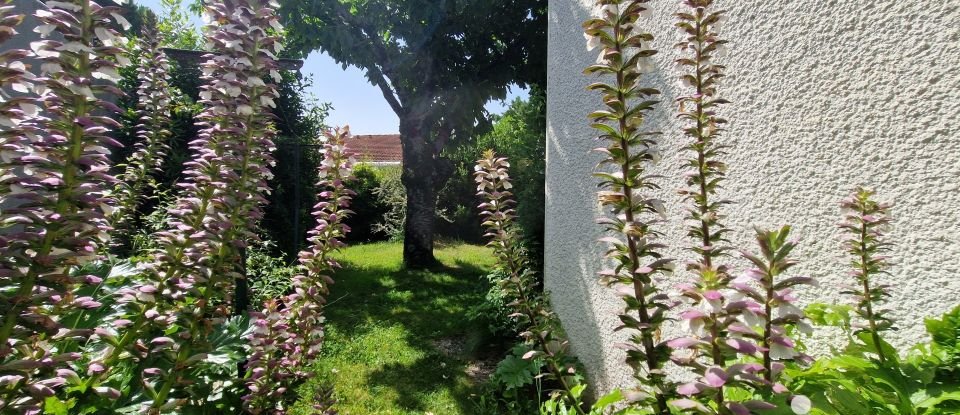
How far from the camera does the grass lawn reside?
3703 millimetres

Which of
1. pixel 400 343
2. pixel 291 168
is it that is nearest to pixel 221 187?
pixel 400 343

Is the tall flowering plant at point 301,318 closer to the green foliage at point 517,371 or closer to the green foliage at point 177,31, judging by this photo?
the green foliage at point 517,371

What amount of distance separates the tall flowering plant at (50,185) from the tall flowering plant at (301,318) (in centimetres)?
80

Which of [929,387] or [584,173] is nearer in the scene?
[929,387]

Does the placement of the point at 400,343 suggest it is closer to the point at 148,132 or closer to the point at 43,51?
the point at 148,132

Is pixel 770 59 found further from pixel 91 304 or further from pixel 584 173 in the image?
pixel 91 304

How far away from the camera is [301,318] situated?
2.15 m

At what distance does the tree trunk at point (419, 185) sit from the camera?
355 inches

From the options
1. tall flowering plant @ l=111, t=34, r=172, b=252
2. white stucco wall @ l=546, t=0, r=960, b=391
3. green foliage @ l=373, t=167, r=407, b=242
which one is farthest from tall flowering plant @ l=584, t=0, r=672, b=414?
green foliage @ l=373, t=167, r=407, b=242

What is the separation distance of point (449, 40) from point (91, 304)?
7.63 metres

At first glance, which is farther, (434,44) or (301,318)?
(434,44)

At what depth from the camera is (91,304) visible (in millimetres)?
1281

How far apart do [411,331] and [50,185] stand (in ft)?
15.0

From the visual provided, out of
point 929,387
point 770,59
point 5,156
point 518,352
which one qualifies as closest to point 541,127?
point 518,352
